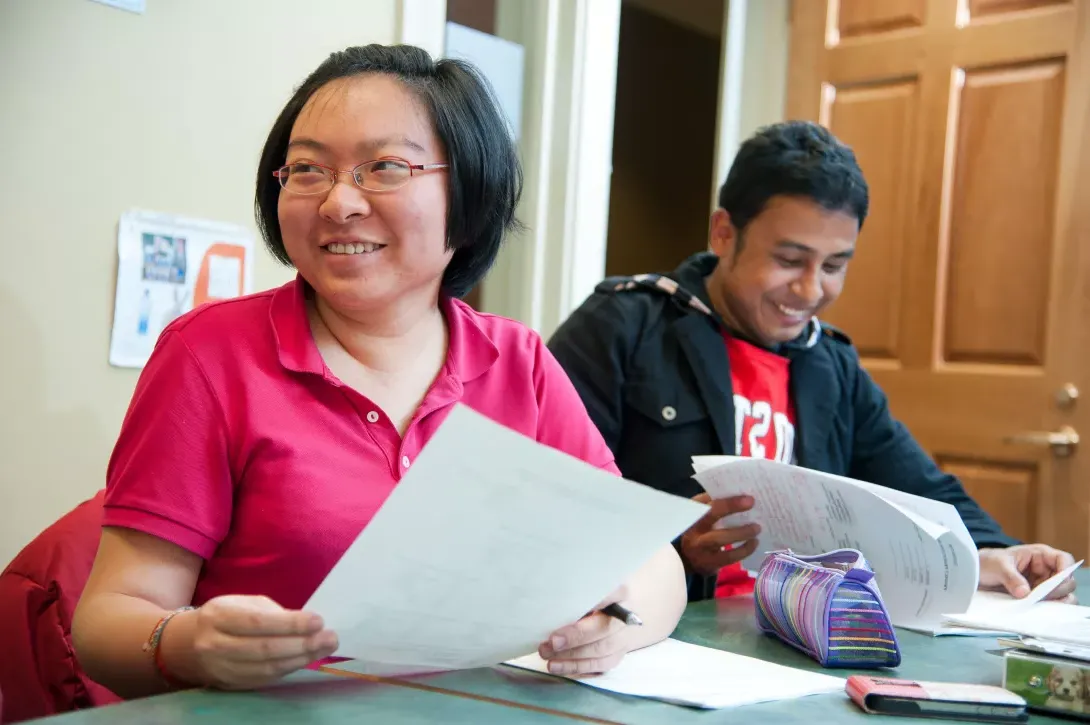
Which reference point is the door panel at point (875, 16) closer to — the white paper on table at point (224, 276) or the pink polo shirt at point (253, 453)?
the white paper on table at point (224, 276)

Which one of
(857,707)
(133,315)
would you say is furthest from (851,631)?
(133,315)

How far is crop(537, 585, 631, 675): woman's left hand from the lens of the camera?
0.83 m

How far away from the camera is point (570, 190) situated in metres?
2.90

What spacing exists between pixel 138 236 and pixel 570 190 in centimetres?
137

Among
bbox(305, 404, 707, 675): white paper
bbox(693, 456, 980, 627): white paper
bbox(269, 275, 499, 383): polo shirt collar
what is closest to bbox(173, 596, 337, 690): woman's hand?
bbox(305, 404, 707, 675): white paper

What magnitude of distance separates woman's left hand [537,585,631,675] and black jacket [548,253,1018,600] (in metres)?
0.74

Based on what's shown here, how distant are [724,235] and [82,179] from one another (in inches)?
42.1

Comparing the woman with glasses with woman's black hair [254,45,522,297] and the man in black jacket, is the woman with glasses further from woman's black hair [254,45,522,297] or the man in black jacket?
the man in black jacket

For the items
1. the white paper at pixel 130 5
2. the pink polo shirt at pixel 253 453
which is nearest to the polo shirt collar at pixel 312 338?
the pink polo shirt at pixel 253 453

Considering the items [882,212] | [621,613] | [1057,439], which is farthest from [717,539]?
[882,212]

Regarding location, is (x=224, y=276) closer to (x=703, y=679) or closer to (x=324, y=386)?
(x=324, y=386)

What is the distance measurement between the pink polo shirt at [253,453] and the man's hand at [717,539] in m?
0.40

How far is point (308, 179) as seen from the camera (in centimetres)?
99

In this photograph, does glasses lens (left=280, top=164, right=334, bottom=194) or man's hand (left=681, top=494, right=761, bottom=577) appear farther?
man's hand (left=681, top=494, right=761, bottom=577)
